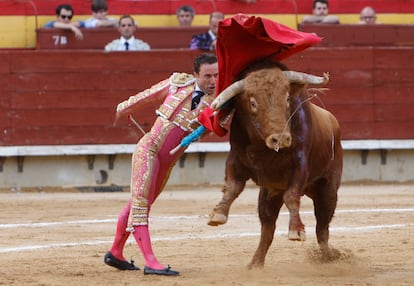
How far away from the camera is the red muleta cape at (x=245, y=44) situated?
588 centimetres

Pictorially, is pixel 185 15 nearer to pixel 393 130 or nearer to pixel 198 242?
pixel 393 130

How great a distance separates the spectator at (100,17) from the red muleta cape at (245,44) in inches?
249

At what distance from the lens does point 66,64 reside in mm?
12008

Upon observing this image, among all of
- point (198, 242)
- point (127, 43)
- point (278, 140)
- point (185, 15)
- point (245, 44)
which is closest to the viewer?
point (278, 140)

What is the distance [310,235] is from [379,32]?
5.03 meters

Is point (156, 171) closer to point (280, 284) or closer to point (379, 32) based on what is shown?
point (280, 284)

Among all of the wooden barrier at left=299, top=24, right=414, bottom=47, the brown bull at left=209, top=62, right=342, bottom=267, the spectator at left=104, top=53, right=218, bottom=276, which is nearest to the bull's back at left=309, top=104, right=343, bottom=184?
the brown bull at left=209, top=62, right=342, bottom=267

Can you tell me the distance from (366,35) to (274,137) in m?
7.48

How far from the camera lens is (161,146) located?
20.9 feet

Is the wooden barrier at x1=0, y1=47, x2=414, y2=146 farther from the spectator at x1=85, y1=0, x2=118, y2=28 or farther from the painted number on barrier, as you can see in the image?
the spectator at x1=85, y1=0, x2=118, y2=28

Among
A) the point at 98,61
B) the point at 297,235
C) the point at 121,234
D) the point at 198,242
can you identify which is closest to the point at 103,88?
the point at 98,61

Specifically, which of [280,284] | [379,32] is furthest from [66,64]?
[280,284]

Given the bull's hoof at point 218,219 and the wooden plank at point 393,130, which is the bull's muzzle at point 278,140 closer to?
the bull's hoof at point 218,219

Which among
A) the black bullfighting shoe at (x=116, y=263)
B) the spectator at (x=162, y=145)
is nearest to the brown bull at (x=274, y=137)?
the spectator at (x=162, y=145)
